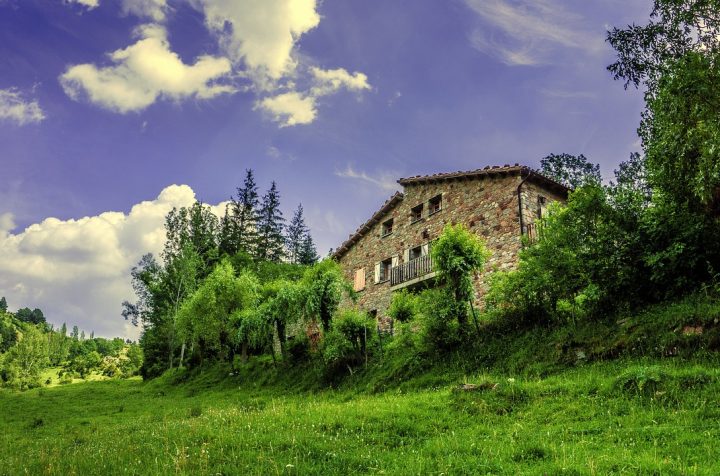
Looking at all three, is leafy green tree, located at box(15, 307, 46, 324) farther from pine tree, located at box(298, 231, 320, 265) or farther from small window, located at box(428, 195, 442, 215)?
small window, located at box(428, 195, 442, 215)

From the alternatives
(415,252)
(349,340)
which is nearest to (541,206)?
(415,252)

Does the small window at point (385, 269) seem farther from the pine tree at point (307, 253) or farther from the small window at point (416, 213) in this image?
the pine tree at point (307, 253)

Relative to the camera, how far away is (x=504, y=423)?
10367 mm

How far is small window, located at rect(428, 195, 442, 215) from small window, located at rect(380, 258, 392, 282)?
14.9ft

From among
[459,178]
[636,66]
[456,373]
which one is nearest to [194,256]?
[459,178]

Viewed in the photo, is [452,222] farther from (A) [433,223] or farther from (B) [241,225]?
(B) [241,225]

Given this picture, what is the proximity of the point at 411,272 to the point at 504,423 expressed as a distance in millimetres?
20410

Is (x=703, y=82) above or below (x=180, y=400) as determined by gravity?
above

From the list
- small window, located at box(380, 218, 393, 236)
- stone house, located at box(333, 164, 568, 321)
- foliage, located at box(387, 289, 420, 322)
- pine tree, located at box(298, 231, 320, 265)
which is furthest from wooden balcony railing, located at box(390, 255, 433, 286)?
pine tree, located at box(298, 231, 320, 265)

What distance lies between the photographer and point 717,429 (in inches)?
316

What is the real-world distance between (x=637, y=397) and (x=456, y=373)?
23.5ft

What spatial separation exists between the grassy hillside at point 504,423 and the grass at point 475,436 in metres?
0.03

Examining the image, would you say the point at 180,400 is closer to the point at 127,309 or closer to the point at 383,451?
the point at 383,451

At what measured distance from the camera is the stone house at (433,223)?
26.5m
